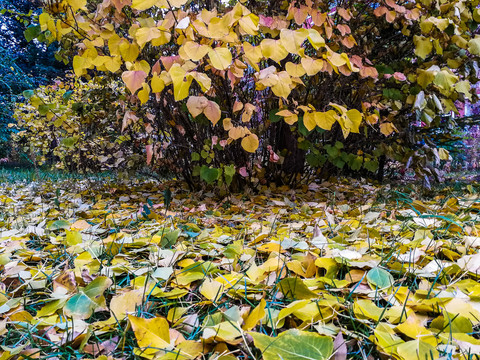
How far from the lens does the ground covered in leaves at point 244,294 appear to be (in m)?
0.56

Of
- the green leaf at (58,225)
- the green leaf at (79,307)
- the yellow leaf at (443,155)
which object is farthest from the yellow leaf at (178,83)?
the yellow leaf at (443,155)

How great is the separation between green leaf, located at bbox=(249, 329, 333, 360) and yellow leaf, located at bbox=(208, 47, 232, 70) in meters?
0.75

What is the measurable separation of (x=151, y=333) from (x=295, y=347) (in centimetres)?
26

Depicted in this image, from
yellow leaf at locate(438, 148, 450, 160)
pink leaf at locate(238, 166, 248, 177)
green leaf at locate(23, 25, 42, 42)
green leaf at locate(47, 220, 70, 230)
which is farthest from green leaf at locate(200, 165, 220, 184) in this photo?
yellow leaf at locate(438, 148, 450, 160)

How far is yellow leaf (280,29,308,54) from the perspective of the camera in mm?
1002

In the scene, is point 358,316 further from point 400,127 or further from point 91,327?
point 400,127

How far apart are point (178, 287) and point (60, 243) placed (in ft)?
2.26

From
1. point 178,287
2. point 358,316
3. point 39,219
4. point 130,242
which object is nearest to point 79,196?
point 39,219

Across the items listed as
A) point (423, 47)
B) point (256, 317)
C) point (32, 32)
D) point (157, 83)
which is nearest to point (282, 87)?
point (157, 83)

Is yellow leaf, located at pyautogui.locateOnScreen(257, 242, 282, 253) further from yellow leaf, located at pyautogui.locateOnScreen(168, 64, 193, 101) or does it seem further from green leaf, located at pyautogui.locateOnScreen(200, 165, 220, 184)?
green leaf, located at pyautogui.locateOnScreen(200, 165, 220, 184)

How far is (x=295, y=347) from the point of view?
50 centimetres

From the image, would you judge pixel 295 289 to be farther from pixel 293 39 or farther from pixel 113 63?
pixel 113 63

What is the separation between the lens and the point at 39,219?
173cm

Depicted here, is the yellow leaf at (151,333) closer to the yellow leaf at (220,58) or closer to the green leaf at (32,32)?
the yellow leaf at (220,58)
